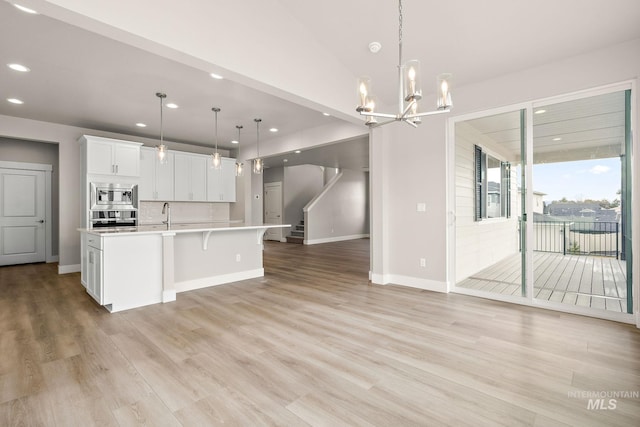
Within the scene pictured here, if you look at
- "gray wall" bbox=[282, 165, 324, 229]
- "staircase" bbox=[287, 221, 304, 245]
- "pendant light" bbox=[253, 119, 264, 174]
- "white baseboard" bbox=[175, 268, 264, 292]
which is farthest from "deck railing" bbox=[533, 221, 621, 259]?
"gray wall" bbox=[282, 165, 324, 229]

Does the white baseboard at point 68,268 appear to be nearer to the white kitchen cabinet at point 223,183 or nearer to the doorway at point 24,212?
the doorway at point 24,212

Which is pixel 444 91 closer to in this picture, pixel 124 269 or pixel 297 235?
pixel 124 269

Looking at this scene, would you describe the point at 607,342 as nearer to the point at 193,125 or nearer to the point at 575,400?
the point at 575,400

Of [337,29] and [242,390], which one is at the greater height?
[337,29]

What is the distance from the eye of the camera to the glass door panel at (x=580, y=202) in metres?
3.23

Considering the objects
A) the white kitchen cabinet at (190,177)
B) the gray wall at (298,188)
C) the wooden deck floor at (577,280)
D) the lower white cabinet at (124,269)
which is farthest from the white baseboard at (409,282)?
the gray wall at (298,188)

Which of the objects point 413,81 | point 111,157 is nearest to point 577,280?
point 413,81


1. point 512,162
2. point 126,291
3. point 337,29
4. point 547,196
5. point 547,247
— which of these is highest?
point 337,29

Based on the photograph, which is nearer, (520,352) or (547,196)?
(520,352)

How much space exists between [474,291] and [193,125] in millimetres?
5526

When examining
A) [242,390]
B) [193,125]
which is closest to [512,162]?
[242,390]

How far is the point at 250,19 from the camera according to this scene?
9.67ft

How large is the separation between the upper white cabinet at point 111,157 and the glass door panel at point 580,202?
6549mm

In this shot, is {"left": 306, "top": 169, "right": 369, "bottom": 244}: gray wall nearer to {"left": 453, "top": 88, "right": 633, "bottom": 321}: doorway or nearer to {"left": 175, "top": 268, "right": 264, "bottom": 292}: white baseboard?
{"left": 175, "top": 268, "right": 264, "bottom": 292}: white baseboard
